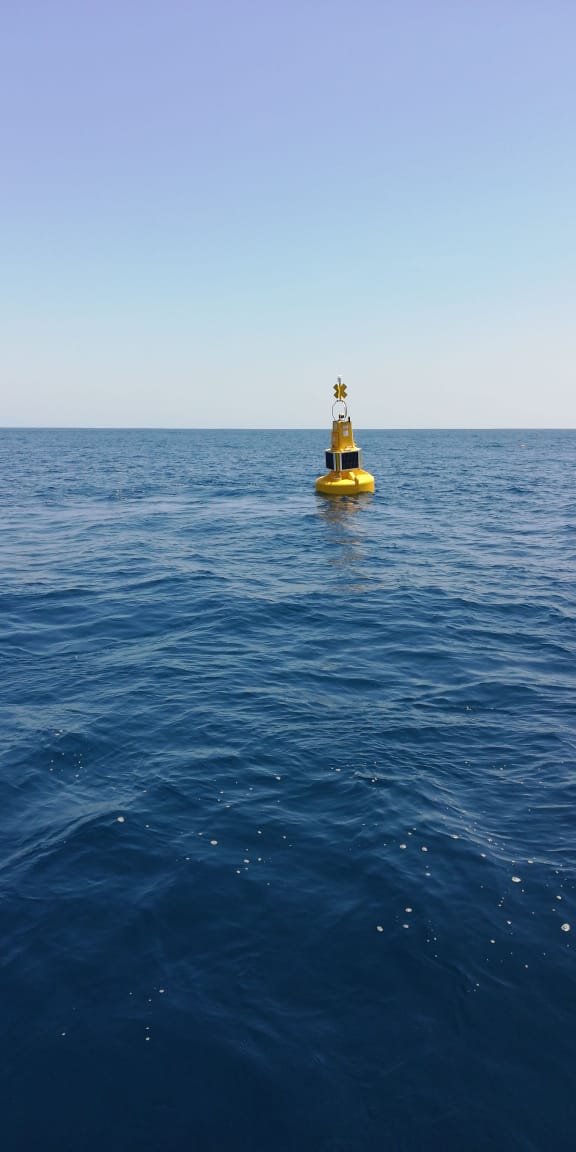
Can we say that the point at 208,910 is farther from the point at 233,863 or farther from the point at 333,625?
the point at 333,625

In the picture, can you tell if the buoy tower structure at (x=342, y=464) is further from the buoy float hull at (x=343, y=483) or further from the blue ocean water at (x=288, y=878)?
the blue ocean water at (x=288, y=878)

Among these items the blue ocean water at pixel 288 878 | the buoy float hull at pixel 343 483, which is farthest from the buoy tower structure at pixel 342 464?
the blue ocean water at pixel 288 878

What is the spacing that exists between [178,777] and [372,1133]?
5.27 m

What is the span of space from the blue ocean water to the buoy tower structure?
23.0 meters

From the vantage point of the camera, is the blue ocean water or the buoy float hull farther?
the buoy float hull

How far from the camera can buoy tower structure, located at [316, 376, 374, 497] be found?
38.1 metres

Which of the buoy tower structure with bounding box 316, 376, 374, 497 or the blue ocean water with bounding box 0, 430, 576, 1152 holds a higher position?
the buoy tower structure with bounding box 316, 376, 374, 497

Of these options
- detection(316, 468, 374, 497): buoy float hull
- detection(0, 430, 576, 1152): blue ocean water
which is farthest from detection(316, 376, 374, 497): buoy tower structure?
detection(0, 430, 576, 1152): blue ocean water

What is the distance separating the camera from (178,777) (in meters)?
9.16

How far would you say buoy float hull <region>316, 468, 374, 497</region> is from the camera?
3962 centimetres

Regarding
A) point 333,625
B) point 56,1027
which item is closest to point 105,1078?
point 56,1027

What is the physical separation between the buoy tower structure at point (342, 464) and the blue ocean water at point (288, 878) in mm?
22991

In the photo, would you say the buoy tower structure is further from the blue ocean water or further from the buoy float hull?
the blue ocean water

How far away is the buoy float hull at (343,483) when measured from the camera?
3962 cm
